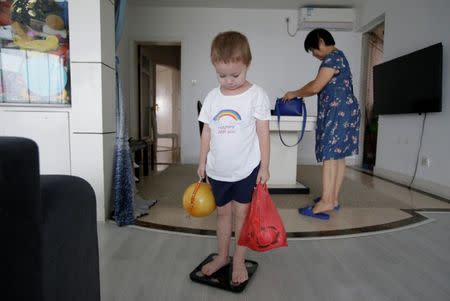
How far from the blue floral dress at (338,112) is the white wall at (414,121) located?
1559 millimetres

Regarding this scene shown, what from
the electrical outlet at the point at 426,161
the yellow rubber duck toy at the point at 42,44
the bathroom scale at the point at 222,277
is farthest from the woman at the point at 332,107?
the yellow rubber duck toy at the point at 42,44

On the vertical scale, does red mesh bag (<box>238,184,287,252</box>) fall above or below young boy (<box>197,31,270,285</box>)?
below

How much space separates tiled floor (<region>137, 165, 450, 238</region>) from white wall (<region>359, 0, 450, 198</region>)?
0.28m

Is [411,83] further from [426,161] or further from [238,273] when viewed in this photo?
[238,273]

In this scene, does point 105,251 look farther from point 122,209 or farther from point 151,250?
point 122,209

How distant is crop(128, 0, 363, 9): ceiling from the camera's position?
188 inches

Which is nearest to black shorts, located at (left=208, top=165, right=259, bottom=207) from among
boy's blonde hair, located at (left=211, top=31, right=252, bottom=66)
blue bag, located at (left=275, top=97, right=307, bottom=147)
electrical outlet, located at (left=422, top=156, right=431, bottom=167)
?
boy's blonde hair, located at (left=211, top=31, right=252, bottom=66)

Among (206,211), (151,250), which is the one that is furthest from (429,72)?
(151,250)

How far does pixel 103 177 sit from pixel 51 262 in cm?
142

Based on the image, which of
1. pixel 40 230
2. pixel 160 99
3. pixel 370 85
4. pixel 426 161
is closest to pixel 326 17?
pixel 370 85

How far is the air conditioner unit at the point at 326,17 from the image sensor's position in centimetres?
484

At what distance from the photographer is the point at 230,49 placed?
1.12 m

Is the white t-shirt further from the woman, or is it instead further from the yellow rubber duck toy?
the yellow rubber duck toy

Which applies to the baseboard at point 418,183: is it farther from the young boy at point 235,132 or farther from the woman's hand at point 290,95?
the young boy at point 235,132
